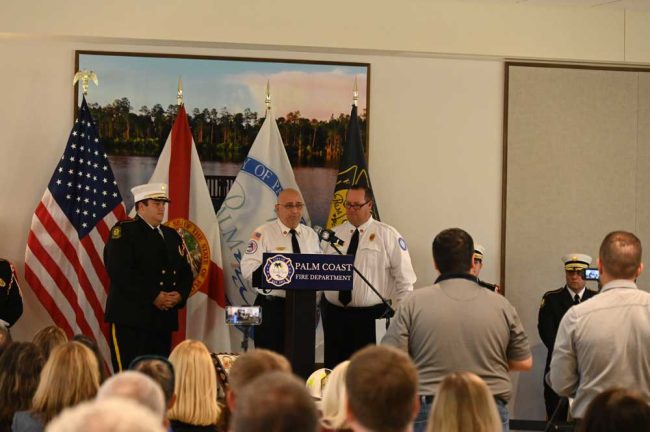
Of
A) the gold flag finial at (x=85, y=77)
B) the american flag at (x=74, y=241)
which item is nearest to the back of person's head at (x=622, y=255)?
the american flag at (x=74, y=241)

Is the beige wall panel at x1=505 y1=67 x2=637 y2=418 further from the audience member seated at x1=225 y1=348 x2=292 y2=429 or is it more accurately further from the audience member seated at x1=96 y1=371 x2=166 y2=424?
the audience member seated at x1=96 y1=371 x2=166 y2=424

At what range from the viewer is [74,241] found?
7215 mm

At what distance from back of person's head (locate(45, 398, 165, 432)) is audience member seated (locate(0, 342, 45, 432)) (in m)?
2.26

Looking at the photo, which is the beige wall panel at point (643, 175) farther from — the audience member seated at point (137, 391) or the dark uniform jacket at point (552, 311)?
the audience member seated at point (137, 391)

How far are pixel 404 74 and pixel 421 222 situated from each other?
1.19 metres

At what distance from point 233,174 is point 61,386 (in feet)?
14.5

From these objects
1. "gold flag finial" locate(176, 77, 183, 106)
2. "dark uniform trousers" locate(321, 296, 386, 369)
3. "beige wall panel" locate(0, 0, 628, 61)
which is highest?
"beige wall panel" locate(0, 0, 628, 61)

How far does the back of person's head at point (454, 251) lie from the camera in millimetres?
4062

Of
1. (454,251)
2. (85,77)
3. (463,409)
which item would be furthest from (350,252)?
(463,409)

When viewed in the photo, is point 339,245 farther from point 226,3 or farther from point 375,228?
point 226,3

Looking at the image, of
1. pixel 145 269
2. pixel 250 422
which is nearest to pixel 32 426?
pixel 250 422

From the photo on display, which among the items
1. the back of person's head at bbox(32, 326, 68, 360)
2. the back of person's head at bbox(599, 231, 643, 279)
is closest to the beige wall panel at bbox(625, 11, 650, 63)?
the back of person's head at bbox(599, 231, 643, 279)

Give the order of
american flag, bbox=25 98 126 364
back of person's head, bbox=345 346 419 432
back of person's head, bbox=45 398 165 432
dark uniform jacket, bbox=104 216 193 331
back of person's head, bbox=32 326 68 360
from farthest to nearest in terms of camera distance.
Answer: american flag, bbox=25 98 126 364 < dark uniform jacket, bbox=104 216 193 331 < back of person's head, bbox=32 326 68 360 < back of person's head, bbox=345 346 419 432 < back of person's head, bbox=45 398 165 432

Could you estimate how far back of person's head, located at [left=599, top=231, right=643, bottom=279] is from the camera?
396 centimetres
